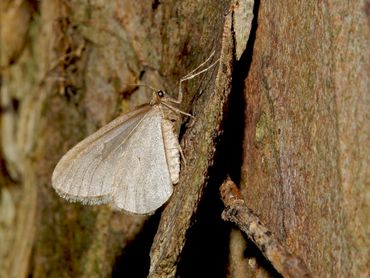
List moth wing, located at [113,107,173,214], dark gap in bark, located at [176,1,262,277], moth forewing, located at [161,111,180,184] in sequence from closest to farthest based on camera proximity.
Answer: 1. dark gap in bark, located at [176,1,262,277]
2. moth forewing, located at [161,111,180,184]
3. moth wing, located at [113,107,173,214]

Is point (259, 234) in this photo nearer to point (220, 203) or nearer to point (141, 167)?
point (220, 203)

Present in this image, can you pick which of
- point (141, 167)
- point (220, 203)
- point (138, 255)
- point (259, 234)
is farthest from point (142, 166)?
point (259, 234)

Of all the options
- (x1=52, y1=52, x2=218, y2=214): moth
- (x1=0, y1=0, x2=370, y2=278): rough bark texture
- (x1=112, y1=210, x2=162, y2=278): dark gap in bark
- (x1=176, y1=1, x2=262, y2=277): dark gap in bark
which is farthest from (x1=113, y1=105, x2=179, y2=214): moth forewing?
(x1=112, y1=210, x2=162, y2=278): dark gap in bark

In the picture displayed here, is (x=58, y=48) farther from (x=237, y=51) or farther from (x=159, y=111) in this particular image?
(x=237, y=51)

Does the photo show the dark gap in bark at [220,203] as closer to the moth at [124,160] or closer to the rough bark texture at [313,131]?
the rough bark texture at [313,131]

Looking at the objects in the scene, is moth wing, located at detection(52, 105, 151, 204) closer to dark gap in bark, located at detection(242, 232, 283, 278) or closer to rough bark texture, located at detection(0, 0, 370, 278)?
rough bark texture, located at detection(0, 0, 370, 278)

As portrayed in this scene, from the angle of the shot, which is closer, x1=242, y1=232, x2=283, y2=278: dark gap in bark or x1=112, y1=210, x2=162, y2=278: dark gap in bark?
x1=242, y1=232, x2=283, y2=278: dark gap in bark
